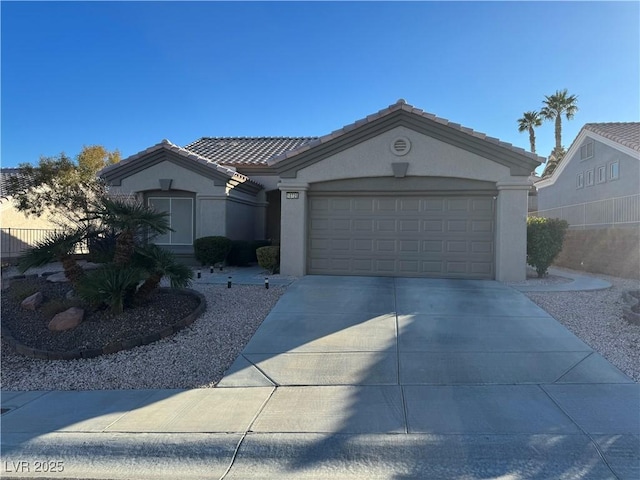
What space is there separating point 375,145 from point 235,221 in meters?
6.15

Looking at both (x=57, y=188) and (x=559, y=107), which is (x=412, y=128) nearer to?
(x=57, y=188)

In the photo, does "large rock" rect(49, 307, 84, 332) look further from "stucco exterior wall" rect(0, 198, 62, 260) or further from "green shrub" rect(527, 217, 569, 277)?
"stucco exterior wall" rect(0, 198, 62, 260)

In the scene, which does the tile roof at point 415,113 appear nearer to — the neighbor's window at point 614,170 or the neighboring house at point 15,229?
the neighbor's window at point 614,170

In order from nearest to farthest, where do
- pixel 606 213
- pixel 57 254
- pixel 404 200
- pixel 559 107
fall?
pixel 57 254, pixel 404 200, pixel 606 213, pixel 559 107

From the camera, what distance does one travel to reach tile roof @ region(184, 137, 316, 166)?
18688mm

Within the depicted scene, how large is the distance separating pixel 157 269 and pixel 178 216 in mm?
7050

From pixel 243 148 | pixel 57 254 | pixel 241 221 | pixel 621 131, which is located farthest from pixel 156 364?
pixel 621 131

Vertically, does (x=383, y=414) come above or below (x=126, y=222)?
below

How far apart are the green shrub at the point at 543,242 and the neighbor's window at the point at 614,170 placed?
932cm

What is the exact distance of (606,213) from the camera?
16.2 m

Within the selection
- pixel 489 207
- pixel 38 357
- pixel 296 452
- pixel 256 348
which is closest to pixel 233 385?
pixel 256 348

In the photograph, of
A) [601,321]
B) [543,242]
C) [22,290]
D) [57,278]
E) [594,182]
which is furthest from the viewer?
[594,182]

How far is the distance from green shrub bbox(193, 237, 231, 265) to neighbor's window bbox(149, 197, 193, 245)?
4.00 ft

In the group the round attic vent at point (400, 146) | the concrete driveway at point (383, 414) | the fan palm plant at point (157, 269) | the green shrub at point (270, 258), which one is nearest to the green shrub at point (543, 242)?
the round attic vent at point (400, 146)
